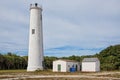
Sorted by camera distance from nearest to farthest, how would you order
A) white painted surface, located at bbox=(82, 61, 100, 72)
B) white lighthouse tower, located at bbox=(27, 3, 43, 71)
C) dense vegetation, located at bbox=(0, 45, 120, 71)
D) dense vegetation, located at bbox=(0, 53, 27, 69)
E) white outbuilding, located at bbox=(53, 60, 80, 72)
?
white lighthouse tower, located at bbox=(27, 3, 43, 71) → white outbuilding, located at bbox=(53, 60, 80, 72) → white painted surface, located at bbox=(82, 61, 100, 72) → dense vegetation, located at bbox=(0, 45, 120, 71) → dense vegetation, located at bbox=(0, 53, 27, 69)

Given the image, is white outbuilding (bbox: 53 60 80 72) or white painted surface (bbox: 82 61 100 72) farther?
white painted surface (bbox: 82 61 100 72)

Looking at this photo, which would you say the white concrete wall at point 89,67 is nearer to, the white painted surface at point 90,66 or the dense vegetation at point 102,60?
the white painted surface at point 90,66

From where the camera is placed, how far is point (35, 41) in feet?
108

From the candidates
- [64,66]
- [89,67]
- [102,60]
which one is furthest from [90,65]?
[102,60]

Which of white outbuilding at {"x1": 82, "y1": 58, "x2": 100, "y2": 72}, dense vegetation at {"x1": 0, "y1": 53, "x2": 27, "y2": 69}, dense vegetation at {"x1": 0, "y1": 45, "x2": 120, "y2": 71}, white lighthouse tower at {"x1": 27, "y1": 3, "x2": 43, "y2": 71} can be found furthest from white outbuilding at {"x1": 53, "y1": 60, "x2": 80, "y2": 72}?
dense vegetation at {"x1": 0, "y1": 53, "x2": 27, "y2": 69}

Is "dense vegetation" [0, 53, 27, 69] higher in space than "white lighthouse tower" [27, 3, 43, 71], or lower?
lower

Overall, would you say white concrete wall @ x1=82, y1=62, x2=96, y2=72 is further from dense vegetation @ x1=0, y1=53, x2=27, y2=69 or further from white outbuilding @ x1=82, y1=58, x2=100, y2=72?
dense vegetation @ x1=0, y1=53, x2=27, y2=69

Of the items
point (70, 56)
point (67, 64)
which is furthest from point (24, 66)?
point (67, 64)

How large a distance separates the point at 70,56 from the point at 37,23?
22.9 metres

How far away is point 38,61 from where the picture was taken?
32.9 metres

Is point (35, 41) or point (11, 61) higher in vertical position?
point (35, 41)

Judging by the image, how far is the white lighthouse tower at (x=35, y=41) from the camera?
108 feet

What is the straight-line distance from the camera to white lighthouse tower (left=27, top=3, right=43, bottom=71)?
32781 millimetres

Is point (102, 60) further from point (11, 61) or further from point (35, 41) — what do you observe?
point (11, 61)
